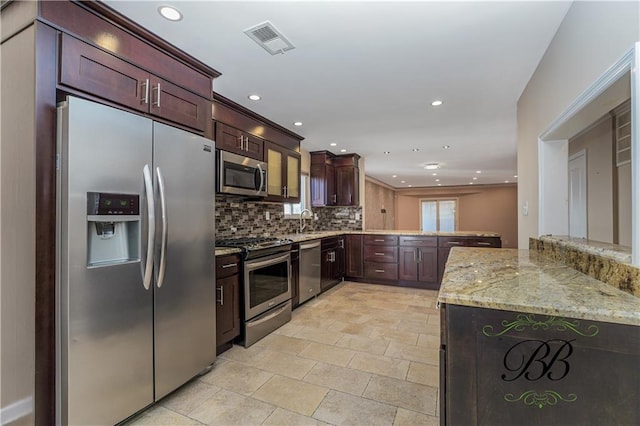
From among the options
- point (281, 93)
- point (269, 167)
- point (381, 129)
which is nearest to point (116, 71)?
point (281, 93)

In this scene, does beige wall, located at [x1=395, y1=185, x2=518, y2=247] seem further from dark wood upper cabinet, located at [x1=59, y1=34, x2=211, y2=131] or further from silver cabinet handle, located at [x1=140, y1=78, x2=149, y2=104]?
silver cabinet handle, located at [x1=140, y1=78, x2=149, y2=104]

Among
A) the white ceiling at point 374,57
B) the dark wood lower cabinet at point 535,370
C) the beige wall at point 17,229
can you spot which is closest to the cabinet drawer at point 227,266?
the beige wall at point 17,229

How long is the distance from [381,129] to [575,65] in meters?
2.58

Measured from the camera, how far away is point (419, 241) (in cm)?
495

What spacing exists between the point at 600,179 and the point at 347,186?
355 centimetres

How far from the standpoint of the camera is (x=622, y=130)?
9.77ft

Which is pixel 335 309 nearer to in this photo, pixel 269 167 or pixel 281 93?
pixel 269 167

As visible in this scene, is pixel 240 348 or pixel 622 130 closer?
pixel 240 348

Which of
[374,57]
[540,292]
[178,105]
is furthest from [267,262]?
[540,292]

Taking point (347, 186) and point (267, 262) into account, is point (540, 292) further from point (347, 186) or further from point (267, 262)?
point (347, 186)

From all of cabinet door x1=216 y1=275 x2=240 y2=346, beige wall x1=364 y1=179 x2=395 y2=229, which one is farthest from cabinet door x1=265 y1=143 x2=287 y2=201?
beige wall x1=364 y1=179 x2=395 y2=229

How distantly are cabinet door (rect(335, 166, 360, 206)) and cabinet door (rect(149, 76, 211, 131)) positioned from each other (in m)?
3.56

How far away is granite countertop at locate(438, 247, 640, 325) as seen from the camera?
3.22ft

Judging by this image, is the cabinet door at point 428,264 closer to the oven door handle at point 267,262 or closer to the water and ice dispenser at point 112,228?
the oven door handle at point 267,262
